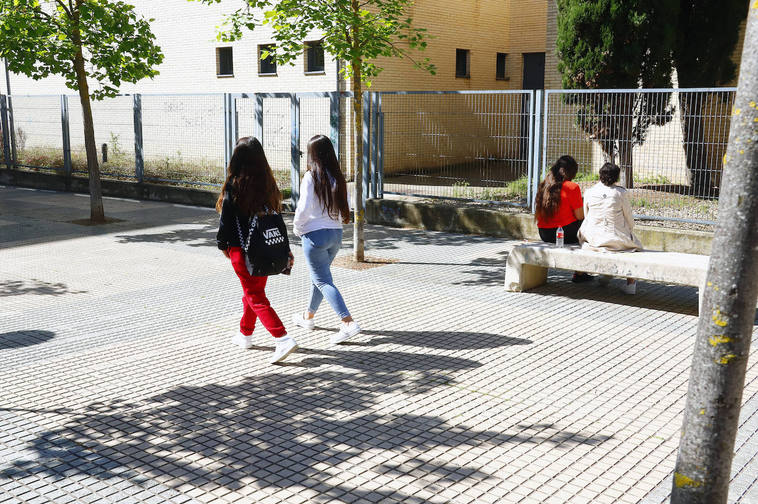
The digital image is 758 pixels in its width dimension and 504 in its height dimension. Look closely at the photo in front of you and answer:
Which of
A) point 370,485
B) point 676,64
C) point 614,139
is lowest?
point 370,485

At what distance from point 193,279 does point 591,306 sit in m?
4.38

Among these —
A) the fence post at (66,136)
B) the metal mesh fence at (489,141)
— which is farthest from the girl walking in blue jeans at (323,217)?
the fence post at (66,136)

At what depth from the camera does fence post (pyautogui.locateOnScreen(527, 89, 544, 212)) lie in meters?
11.8

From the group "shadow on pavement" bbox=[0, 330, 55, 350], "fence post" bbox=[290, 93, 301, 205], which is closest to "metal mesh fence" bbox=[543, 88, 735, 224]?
"fence post" bbox=[290, 93, 301, 205]

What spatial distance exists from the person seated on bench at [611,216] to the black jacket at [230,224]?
387 cm

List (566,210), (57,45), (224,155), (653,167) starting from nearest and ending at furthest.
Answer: (566,210) → (653,167) → (57,45) → (224,155)

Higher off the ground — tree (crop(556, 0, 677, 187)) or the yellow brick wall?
tree (crop(556, 0, 677, 187))

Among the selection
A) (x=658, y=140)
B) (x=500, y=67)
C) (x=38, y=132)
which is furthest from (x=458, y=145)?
(x=500, y=67)

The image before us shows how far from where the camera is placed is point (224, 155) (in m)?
16.0

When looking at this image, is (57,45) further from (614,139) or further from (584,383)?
(584,383)

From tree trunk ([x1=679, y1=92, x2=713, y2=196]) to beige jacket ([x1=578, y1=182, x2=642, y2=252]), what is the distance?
2809 millimetres

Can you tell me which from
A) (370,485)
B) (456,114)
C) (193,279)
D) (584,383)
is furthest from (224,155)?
(370,485)

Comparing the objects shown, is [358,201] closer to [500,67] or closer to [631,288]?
[631,288]

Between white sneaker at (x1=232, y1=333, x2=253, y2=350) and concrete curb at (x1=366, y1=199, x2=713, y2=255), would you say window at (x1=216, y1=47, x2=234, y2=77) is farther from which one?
white sneaker at (x1=232, y1=333, x2=253, y2=350)
